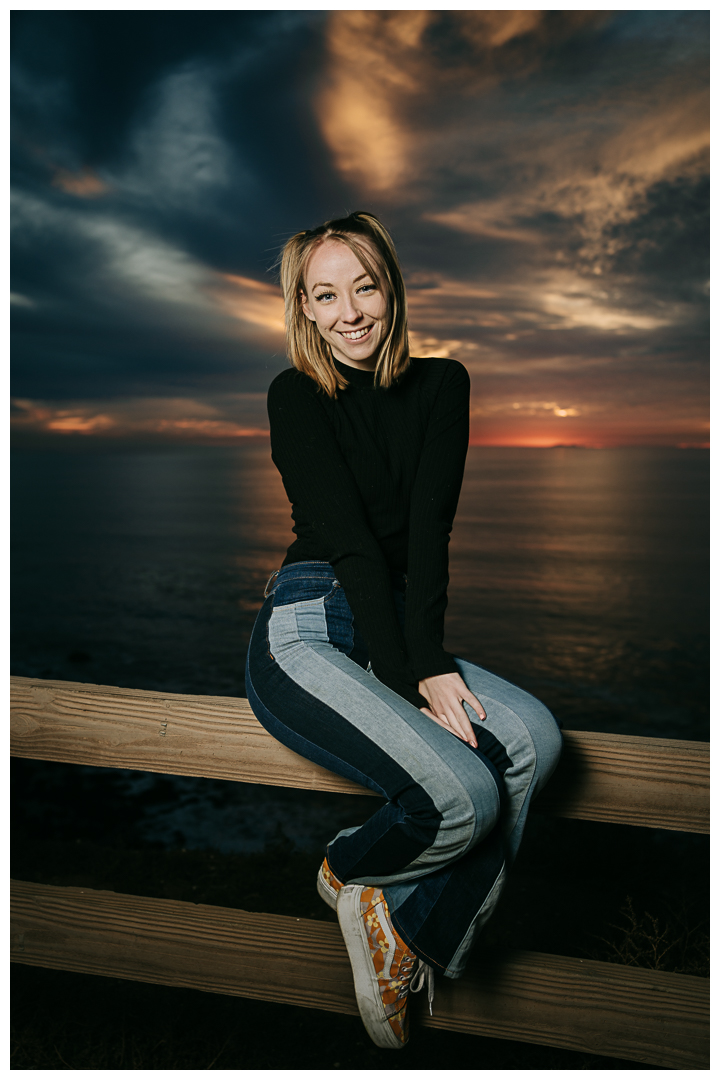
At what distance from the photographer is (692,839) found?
17.6 feet

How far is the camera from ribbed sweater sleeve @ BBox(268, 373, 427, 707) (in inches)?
76.3

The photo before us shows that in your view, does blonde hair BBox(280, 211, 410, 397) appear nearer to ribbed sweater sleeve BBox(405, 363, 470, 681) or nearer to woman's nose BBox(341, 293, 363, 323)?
woman's nose BBox(341, 293, 363, 323)

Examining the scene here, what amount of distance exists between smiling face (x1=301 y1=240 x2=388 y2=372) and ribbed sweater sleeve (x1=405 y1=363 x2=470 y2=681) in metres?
0.30

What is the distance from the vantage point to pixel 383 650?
1.93m

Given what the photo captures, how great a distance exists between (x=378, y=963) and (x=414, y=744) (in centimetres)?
59

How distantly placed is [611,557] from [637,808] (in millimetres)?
21830

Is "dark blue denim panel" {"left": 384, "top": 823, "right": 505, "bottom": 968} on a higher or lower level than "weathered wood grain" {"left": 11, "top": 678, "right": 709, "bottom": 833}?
lower

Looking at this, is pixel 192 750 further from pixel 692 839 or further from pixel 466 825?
pixel 692 839

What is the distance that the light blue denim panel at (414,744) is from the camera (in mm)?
1627

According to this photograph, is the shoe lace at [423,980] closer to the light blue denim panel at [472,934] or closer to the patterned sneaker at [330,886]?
the light blue denim panel at [472,934]

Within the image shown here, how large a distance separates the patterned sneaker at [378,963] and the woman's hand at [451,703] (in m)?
0.45

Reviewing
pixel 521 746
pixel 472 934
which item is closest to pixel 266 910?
pixel 472 934

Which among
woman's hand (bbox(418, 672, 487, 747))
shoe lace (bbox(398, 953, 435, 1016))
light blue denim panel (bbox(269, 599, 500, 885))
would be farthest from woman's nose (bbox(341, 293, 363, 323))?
shoe lace (bbox(398, 953, 435, 1016))

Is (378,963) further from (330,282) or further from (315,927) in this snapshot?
(330,282)
